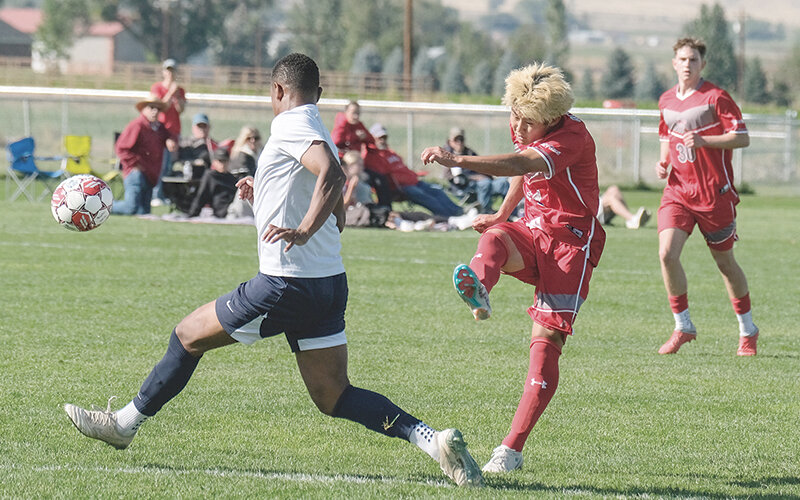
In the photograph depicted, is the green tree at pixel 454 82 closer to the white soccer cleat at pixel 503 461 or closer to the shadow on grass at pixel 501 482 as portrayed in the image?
the white soccer cleat at pixel 503 461

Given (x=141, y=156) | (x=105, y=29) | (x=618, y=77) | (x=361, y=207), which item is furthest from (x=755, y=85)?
(x=141, y=156)

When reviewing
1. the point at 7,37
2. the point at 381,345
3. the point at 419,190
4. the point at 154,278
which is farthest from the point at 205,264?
the point at 7,37

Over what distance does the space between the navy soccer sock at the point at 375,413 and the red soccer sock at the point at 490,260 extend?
0.70 m

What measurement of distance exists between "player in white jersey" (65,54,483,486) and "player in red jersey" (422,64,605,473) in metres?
0.59

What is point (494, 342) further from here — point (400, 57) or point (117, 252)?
point (400, 57)

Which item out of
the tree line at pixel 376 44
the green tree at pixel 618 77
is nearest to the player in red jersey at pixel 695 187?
the tree line at pixel 376 44

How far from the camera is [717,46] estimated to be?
103 meters

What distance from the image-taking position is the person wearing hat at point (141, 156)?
63.4 ft

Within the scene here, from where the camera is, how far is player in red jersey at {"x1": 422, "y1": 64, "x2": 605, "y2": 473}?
5.43 metres

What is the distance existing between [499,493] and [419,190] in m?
14.4

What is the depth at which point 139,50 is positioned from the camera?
136 meters

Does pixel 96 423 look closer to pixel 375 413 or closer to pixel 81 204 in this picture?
pixel 375 413

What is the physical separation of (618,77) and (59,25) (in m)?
52.8

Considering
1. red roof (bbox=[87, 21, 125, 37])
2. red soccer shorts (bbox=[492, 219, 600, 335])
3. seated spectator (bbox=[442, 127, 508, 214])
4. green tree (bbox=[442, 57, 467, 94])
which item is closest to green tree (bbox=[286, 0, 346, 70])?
red roof (bbox=[87, 21, 125, 37])
